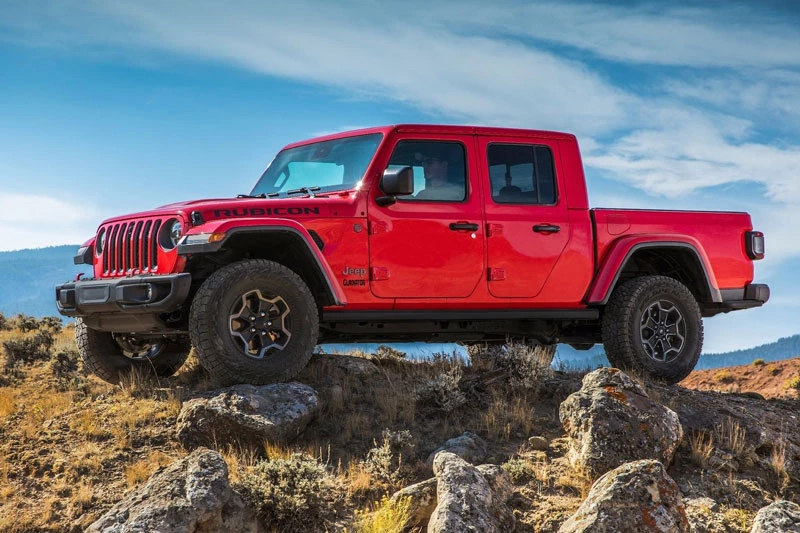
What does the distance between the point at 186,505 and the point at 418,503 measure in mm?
1523

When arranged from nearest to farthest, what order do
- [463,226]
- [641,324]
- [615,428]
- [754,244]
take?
1. [615,428]
2. [463,226]
3. [641,324]
4. [754,244]

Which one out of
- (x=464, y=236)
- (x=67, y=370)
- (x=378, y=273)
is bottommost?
(x=67, y=370)

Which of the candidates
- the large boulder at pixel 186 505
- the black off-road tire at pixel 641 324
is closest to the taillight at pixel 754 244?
the black off-road tire at pixel 641 324

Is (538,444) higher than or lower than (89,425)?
lower

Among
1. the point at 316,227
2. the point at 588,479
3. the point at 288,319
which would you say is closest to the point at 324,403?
the point at 288,319

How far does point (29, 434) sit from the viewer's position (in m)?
7.59

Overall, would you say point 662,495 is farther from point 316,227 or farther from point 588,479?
point 316,227

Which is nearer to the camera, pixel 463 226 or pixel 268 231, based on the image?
pixel 268 231

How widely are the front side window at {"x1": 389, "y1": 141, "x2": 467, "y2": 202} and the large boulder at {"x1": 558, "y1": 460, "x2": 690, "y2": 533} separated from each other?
3.37 meters

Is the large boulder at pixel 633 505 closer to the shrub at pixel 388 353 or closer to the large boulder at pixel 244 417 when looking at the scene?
the large boulder at pixel 244 417

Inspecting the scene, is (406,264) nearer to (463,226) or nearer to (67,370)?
(463,226)

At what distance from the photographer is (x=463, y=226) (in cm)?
818

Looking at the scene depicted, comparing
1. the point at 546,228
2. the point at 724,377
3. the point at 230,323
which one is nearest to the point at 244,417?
the point at 230,323

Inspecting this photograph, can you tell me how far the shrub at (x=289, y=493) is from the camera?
5.99 metres
